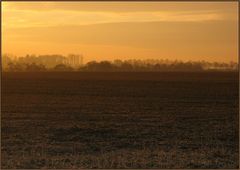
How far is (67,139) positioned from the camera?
59.7 feet

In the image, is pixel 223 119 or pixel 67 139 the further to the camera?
pixel 223 119

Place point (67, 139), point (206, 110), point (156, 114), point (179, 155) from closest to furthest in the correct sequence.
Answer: point (179, 155) < point (67, 139) < point (156, 114) < point (206, 110)

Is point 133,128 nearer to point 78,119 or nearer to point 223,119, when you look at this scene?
point 78,119

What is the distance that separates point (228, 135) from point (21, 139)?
347 inches

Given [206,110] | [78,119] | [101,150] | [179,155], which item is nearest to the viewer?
[179,155]

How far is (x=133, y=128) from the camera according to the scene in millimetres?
21422

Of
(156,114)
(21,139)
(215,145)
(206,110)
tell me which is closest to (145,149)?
(215,145)

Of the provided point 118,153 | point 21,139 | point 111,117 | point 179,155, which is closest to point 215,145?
point 179,155

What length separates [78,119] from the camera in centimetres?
2514

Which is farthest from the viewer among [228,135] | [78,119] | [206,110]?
[206,110]

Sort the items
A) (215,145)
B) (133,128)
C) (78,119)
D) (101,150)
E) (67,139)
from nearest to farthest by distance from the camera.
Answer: (101,150)
(215,145)
(67,139)
(133,128)
(78,119)

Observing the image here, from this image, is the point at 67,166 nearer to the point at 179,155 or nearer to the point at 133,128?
the point at 179,155

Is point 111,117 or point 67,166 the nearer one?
point 67,166

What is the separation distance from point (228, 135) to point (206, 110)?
11.2m
